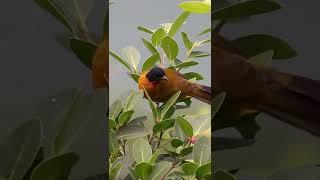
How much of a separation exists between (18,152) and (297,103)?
40cm

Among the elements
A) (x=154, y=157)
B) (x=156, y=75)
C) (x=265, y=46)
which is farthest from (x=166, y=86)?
(x=265, y=46)

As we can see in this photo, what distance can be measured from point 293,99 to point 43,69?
1.18 feet

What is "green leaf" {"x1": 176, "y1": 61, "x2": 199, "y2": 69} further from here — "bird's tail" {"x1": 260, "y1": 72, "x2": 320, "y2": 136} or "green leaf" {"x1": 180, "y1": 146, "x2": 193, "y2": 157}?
"bird's tail" {"x1": 260, "y1": 72, "x2": 320, "y2": 136}

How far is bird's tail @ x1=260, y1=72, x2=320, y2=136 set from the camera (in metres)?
0.58

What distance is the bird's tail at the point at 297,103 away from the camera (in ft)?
1.92

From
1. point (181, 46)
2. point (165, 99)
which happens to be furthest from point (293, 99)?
point (181, 46)

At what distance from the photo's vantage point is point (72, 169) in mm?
601

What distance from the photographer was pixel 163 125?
2.64 feet

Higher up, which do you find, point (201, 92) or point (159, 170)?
point (201, 92)

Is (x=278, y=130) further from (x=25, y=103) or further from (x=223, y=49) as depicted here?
(x=25, y=103)

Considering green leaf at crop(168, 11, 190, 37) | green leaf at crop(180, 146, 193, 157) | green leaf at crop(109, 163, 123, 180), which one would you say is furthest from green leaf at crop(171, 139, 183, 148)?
green leaf at crop(168, 11, 190, 37)

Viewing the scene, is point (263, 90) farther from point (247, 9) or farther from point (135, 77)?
point (135, 77)

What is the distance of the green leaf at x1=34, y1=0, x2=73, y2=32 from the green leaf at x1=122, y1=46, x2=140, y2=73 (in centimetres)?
25

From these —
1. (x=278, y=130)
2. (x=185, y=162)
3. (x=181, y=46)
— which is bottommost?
(x=185, y=162)
